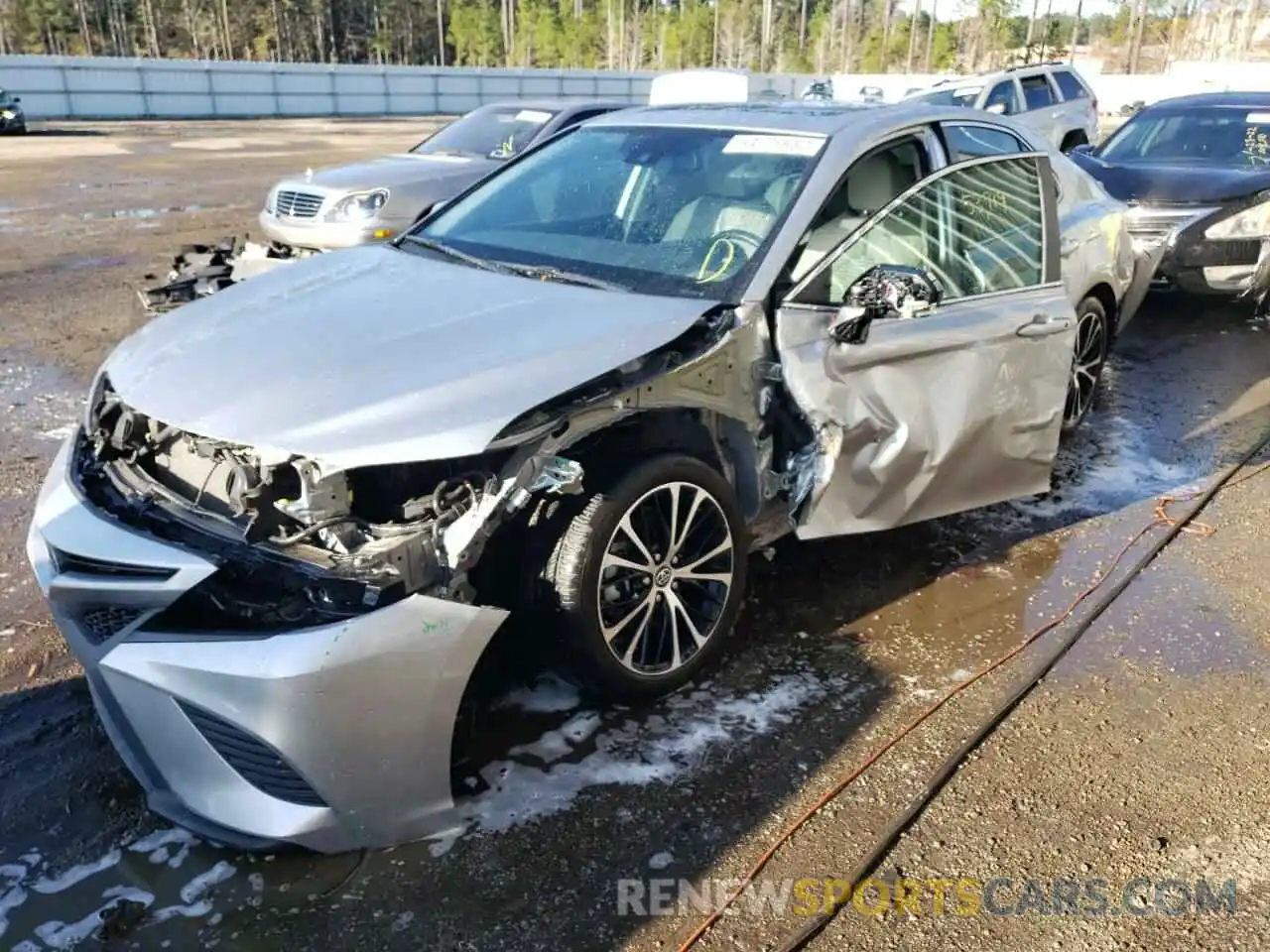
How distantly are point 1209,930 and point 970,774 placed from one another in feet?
2.35

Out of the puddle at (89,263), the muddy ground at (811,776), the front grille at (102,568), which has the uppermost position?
the front grille at (102,568)

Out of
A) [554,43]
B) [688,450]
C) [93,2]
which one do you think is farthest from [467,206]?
[93,2]

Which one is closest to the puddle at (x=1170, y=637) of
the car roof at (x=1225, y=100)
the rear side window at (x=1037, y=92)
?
the car roof at (x=1225, y=100)

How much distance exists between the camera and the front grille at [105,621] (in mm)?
2646

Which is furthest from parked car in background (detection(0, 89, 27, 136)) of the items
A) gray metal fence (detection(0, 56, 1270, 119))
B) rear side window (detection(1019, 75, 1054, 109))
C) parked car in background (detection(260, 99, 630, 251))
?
rear side window (detection(1019, 75, 1054, 109))

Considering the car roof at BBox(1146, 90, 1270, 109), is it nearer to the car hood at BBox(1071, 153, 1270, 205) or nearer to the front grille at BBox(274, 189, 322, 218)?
the car hood at BBox(1071, 153, 1270, 205)

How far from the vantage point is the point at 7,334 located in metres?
7.79

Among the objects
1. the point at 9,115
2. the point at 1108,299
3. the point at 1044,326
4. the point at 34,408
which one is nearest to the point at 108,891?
the point at 1044,326

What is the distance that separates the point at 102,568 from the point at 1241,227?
8.47m

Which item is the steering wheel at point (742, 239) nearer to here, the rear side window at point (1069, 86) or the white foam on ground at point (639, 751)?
the white foam on ground at point (639, 751)

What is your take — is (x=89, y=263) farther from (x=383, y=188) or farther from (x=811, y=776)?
(x=811, y=776)

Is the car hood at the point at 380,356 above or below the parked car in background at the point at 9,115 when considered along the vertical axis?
above

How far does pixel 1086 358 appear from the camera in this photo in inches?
229

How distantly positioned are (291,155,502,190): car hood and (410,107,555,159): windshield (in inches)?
10.8
